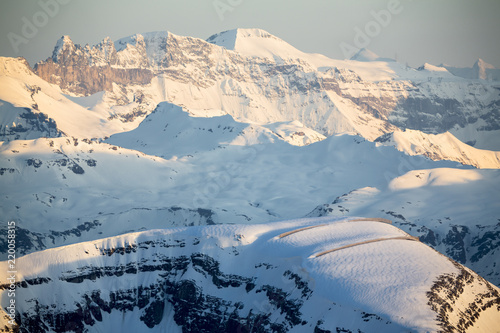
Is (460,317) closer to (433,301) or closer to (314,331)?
(433,301)

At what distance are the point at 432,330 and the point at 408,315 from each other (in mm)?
8297

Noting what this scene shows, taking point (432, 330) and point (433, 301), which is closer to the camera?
point (432, 330)

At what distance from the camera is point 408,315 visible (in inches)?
7520

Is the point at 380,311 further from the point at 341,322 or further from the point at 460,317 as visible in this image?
the point at 460,317

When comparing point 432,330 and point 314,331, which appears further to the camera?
point 314,331

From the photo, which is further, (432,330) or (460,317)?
(460,317)

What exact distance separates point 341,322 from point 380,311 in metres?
10.7

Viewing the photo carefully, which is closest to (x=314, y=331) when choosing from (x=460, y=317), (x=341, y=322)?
(x=341, y=322)

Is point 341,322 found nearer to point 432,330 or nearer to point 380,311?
point 380,311

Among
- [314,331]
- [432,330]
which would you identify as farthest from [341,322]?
[432,330]

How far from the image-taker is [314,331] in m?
200

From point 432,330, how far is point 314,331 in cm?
3204

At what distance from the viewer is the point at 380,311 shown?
635 feet

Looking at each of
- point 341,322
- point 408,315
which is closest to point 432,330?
point 408,315
